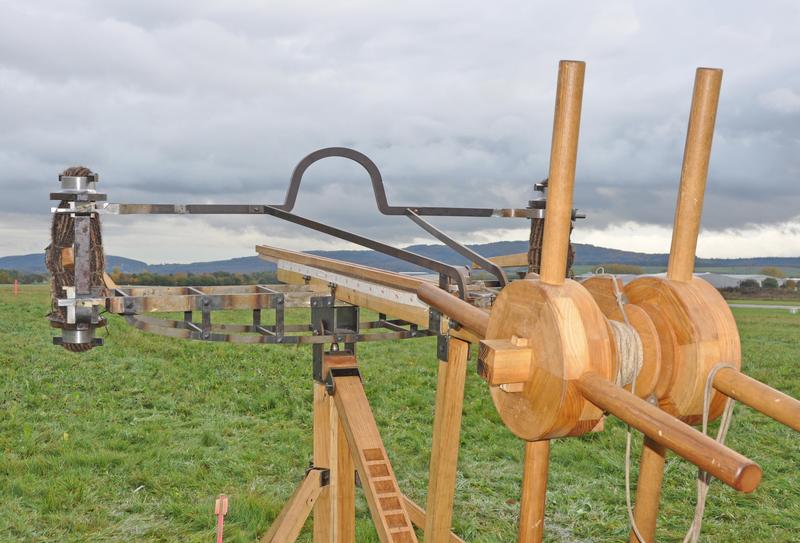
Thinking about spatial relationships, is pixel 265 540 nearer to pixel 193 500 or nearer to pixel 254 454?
pixel 193 500

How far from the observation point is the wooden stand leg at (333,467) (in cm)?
503

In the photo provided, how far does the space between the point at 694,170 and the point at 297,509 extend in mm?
3604

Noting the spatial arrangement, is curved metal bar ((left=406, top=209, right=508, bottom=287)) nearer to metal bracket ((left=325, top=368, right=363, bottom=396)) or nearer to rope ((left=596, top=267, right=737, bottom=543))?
metal bracket ((left=325, top=368, right=363, bottom=396))

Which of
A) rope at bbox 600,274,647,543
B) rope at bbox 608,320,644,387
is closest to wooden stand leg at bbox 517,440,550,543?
rope at bbox 600,274,647,543

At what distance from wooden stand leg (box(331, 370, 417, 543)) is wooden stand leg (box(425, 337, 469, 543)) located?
0.86 ft

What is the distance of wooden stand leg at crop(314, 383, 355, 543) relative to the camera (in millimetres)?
5031

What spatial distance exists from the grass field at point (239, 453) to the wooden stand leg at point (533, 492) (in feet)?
12.9

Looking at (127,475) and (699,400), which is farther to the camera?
(127,475)

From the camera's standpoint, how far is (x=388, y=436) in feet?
31.0

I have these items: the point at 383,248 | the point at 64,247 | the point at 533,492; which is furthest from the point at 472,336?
the point at 64,247

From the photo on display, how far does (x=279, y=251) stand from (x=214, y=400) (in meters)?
5.82

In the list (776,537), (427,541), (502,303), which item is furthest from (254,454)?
(502,303)

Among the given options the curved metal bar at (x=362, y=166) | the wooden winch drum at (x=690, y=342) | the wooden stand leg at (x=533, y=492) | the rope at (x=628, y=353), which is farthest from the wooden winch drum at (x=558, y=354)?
the curved metal bar at (x=362, y=166)

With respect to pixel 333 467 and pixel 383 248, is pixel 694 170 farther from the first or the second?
pixel 333 467
